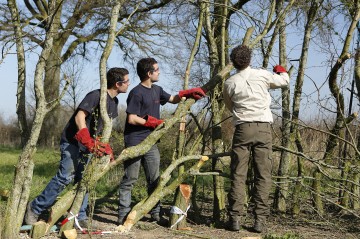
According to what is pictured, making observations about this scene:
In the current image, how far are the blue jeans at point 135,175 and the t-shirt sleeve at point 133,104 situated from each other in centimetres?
47

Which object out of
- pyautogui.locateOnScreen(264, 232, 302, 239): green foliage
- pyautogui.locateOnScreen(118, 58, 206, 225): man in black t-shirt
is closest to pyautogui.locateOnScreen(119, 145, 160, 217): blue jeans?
pyautogui.locateOnScreen(118, 58, 206, 225): man in black t-shirt

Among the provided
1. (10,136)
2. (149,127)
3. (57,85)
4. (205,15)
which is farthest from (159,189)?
(10,136)

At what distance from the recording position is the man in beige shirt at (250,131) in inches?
196

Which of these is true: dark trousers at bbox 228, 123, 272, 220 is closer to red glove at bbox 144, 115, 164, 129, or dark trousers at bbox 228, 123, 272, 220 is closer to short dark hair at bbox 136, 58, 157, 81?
red glove at bbox 144, 115, 164, 129

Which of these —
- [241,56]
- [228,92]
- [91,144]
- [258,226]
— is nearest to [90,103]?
[91,144]

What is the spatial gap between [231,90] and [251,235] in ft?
4.77

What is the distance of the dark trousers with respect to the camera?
4965 millimetres

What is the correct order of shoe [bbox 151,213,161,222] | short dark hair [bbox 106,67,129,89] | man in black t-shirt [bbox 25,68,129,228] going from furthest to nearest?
1. shoe [bbox 151,213,161,222]
2. short dark hair [bbox 106,67,129,89]
3. man in black t-shirt [bbox 25,68,129,228]

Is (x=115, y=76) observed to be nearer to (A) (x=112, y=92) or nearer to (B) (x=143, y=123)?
(A) (x=112, y=92)

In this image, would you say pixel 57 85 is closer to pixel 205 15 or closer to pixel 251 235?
pixel 205 15

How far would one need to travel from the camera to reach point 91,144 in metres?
4.66

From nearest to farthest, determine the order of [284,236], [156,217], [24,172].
A: [24,172]
[284,236]
[156,217]

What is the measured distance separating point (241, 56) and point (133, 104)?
1243 millimetres

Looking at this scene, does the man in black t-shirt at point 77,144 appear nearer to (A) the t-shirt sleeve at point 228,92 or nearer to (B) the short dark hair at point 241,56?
(A) the t-shirt sleeve at point 228,92
